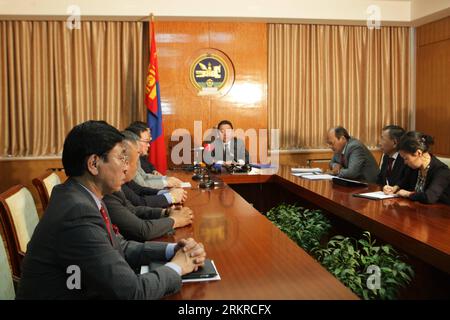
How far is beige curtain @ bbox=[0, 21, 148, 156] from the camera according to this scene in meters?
5.86

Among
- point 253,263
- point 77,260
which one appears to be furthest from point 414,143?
point 77,260

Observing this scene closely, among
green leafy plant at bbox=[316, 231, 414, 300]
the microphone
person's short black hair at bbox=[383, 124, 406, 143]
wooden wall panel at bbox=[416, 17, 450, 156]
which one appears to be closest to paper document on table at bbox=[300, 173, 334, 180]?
person's short black hair at bbox=[383, 124, 406, 143]

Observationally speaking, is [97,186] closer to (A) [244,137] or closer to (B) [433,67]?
(A) [244,137]

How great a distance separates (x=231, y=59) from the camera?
20.5ft

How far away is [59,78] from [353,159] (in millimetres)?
3941

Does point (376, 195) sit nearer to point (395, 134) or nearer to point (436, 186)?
point (436, 186)

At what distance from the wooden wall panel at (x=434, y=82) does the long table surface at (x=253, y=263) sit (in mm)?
4516

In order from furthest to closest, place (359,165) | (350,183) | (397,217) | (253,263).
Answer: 1. (359,165)
2. (350,183)
3. (397,217)
4. (253,263)

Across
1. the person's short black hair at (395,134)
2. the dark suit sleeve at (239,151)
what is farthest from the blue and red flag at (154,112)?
the person's short black hair at (395,134)

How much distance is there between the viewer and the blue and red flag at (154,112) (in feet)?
19.0

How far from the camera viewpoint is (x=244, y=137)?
6328 mm

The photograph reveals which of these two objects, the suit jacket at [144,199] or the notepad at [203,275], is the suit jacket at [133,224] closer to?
the notepad at [203,275]

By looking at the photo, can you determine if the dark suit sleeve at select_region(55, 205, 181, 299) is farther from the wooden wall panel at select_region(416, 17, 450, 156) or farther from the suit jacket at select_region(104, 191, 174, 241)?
the wooden wall panel at select_region(416, 17, 450, 156)
